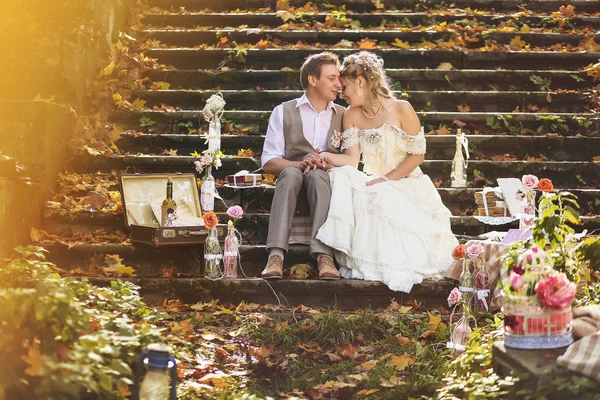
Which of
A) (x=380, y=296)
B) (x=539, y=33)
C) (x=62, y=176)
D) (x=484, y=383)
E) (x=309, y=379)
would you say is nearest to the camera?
(x=484, y=383)

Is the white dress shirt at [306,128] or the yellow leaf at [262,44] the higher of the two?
the yellow leaf at [262,44]

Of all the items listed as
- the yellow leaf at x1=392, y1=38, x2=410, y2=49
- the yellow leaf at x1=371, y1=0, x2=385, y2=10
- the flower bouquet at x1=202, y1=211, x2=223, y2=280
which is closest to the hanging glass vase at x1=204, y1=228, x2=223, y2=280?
the flower bouquet at x1=202, y1=211, x2=223, y2=280

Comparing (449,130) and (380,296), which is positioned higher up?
(449,130)

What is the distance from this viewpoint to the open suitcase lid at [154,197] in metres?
6.75

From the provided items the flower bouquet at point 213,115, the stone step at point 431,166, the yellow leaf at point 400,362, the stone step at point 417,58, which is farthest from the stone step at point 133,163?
the yellow leaf at point 400,362

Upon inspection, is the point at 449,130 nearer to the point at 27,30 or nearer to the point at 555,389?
the point at 27,30

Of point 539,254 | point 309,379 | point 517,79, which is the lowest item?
point 309,379

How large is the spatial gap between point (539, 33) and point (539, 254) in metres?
6.01

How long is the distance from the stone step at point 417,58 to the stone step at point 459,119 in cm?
95

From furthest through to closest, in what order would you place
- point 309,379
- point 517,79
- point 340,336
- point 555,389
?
point 517,79, point 340,336, point 309,379, point 555,389

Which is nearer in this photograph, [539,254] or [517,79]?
[539,254]

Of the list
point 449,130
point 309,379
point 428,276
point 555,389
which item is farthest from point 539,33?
point 555,389

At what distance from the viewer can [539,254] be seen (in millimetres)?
4160

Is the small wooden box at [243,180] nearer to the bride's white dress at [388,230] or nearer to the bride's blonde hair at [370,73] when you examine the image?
the bride's white dress at [388,230]
